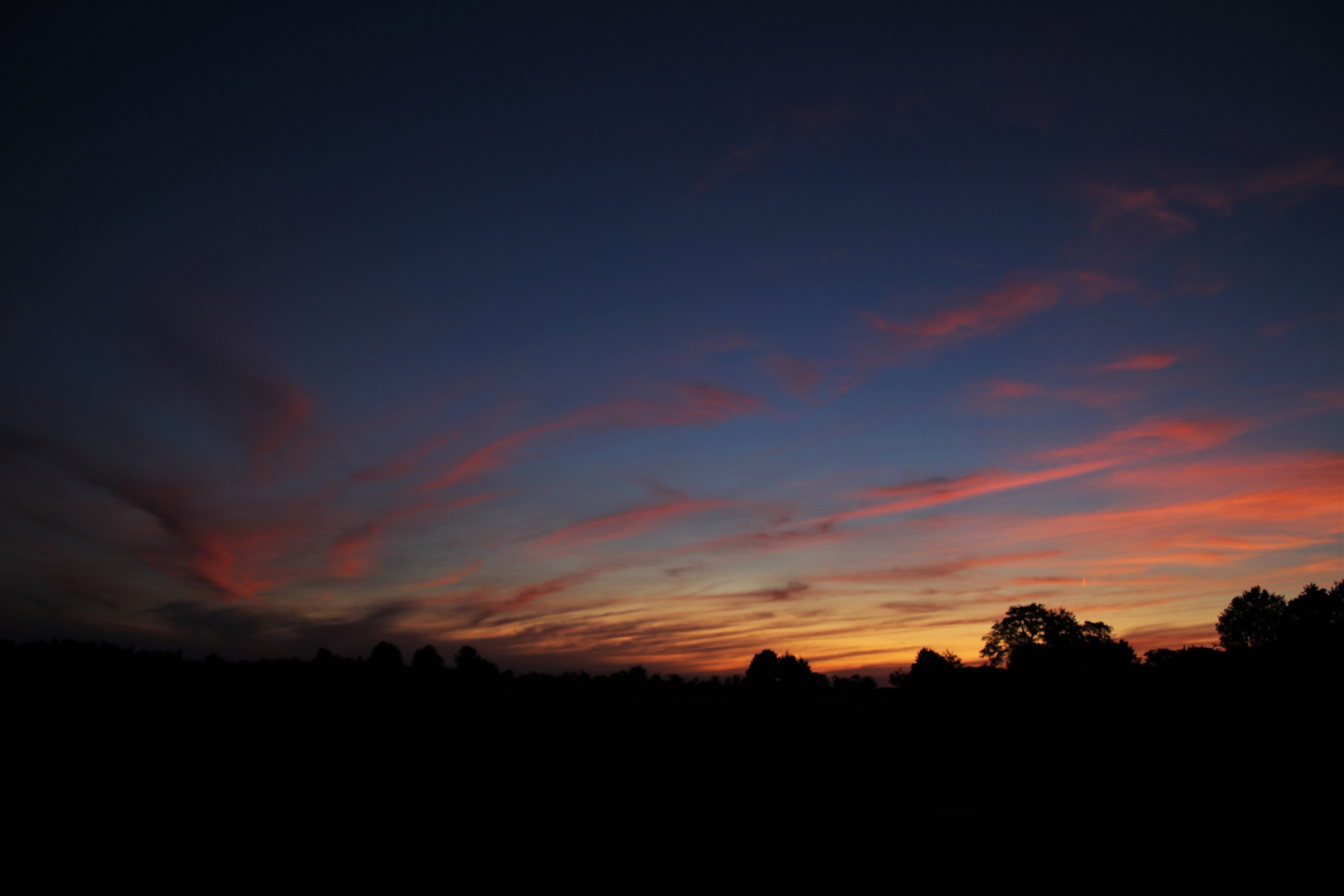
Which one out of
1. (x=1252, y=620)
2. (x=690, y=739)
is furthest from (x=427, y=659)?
(x=1252, y=620)

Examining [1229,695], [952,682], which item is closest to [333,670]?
[1229,695]

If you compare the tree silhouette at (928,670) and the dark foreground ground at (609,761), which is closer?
the dark foreground ground at (609,761)

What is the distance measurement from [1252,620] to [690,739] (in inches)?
4159

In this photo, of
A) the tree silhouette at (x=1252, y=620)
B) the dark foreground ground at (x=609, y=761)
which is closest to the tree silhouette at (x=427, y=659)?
the dark foreground ground at (x=609, y=761)

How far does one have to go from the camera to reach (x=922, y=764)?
31.6 m

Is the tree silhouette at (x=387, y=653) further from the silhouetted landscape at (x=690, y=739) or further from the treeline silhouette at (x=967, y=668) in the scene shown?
the silhouetted landscape at (x=690, y=739)

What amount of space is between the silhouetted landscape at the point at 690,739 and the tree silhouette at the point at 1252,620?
176ft

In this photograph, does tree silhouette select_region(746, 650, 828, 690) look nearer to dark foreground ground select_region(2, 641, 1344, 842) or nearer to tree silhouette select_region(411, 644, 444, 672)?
tree silhouette select_region(411, 644, 444, 672)

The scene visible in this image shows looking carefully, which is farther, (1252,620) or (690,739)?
(1252,620)

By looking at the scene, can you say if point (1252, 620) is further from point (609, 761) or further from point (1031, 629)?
point (609, 761)

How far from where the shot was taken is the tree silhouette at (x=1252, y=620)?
91.2 m

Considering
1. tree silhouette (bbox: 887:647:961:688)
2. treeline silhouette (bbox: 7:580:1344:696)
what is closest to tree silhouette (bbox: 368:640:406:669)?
treeline silhouette (bbox: 7:580:1344:696)

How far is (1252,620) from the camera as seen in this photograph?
309ft

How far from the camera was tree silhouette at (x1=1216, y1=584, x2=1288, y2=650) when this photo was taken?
91188mm
